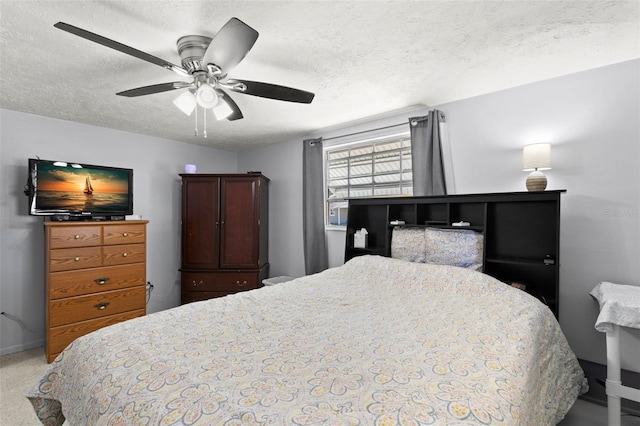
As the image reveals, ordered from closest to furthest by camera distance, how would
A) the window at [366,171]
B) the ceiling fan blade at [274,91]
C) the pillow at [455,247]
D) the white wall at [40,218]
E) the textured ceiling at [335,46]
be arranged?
the textured ceiling at [335,46]
the ceiling fan blade at [274,91]
the pillow at [455,247]
the white wall at [40,218]
the window at [366,171]

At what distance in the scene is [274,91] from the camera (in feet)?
6.22

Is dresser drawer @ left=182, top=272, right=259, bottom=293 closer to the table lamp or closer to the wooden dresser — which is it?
the wooden dresser

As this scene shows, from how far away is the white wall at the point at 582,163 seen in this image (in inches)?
82.4

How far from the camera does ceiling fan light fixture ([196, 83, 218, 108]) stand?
1.80m

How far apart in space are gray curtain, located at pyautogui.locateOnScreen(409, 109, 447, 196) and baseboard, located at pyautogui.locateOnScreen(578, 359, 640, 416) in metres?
1.67

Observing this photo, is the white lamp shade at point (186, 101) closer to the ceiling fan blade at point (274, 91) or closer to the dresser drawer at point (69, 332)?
the ceiling fan blade at point (274, 91)

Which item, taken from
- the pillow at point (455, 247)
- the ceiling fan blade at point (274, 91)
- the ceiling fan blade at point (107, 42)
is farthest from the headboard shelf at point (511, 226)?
the ceiling fan blade at point (107, 42)

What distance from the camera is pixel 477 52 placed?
1991 millimetres

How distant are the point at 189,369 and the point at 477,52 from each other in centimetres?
242

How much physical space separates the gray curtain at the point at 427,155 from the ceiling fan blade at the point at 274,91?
1.42m

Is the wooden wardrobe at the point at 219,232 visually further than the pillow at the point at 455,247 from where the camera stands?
Yes

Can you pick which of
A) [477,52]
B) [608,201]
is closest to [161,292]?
[477,52]

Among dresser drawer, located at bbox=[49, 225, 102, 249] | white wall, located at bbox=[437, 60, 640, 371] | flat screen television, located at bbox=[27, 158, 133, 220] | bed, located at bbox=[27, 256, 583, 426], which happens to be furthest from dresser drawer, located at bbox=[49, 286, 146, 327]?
white wall, located at bbox=[437, 60, 640, 371]

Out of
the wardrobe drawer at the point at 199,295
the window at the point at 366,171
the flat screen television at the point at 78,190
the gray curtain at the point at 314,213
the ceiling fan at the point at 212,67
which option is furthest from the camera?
the wardrobe drawer at the point at 199,295
